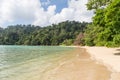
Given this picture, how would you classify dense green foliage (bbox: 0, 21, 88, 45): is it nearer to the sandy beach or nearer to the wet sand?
the sandy beach

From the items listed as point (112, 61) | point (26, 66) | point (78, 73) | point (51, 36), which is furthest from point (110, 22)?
point (51, 36)

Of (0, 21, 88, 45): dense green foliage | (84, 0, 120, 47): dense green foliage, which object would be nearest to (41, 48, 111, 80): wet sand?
(84, 0, 120, 47): dense green foliage

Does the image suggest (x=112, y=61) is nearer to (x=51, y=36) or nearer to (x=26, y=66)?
(x=26, y=66)

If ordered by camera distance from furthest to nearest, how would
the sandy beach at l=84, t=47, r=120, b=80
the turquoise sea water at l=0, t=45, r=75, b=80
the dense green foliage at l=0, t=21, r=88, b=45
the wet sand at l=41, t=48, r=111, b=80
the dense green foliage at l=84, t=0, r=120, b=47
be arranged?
the dense green foliage at l=0, t=21, r=88, b=45
the dense green foliage at l=84, t=0, r=120, b=47
the turquoise sea water at l=0, t=45, r=75, b=80
the sandy beach at l=84, t=47, r=120, b=80
the wet sand at l=41, t=48, r=111, b=80

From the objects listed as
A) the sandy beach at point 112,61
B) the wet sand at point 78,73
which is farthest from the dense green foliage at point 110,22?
the wet sand at point 78,73

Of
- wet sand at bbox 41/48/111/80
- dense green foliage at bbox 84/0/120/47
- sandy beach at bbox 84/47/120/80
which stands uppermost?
dense green foliage at bbox 84/0/120/47

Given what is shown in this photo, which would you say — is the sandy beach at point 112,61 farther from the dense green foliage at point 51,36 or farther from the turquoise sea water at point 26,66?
the dense green foliage at point 51,36

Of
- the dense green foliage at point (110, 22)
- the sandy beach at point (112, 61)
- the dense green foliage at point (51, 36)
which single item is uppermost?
the dense green foliage at point (51, 36)

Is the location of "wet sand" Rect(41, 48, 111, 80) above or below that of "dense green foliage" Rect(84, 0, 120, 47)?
below

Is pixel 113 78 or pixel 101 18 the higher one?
pixel 101 18

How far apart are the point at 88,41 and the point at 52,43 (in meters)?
56.3

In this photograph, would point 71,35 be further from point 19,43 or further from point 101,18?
point 101,18

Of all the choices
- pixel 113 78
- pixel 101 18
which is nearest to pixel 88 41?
pixel 101 18

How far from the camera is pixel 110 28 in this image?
115 ft
